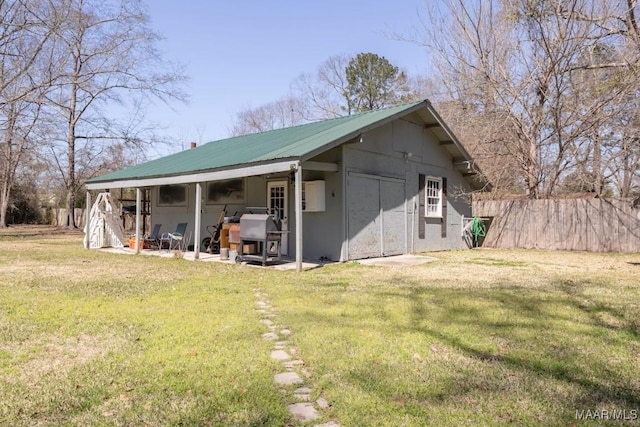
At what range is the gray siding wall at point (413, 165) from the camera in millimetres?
10992

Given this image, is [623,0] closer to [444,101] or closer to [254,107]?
[444,101]

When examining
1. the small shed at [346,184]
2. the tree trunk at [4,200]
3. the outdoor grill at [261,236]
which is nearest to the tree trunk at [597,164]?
the small shed at [346,184]

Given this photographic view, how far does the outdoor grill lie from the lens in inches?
370

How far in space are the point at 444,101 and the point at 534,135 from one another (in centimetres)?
424

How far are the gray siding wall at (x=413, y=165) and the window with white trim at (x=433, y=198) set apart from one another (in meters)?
0.16

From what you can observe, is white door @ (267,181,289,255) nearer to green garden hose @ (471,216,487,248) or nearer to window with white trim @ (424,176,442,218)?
window with white trim @ (424,176,442,218)

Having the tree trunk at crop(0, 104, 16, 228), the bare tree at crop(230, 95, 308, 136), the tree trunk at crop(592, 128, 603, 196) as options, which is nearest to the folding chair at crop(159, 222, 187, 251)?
the tree trunk at crop(592, 128, 603, 196)

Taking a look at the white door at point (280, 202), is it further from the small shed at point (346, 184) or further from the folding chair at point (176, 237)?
the folding chair at point (176, 237)

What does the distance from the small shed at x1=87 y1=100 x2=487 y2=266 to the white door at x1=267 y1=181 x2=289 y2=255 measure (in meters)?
0.03

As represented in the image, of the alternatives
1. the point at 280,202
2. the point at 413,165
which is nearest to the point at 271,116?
the point at 413,165

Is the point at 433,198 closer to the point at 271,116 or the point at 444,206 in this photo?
the point at 444,206

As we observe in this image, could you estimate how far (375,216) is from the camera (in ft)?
36.7

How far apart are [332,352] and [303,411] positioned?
1056 millimetres

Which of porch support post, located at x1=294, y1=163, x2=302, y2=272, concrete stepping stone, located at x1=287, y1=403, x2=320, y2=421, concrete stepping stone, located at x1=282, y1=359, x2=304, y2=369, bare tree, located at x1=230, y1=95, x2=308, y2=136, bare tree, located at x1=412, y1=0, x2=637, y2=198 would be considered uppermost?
bare tree, located at x1=230, y1=95, x2=308, y2=136
